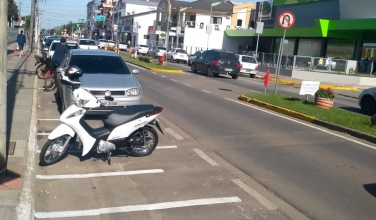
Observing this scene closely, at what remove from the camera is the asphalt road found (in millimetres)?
5914

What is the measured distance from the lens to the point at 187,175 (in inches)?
287

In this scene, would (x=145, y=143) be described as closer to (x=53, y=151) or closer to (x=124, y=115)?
(x=124, y=115)

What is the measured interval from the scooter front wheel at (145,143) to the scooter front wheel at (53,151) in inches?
46.2

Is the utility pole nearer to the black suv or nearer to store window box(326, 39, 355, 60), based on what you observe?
the black suv

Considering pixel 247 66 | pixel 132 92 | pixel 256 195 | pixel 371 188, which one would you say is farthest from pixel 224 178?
pixel 247 66

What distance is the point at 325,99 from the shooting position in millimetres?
14602

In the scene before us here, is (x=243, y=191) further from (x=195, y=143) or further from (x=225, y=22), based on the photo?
(x=225, y=22)

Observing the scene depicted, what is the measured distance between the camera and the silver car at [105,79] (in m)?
10.4

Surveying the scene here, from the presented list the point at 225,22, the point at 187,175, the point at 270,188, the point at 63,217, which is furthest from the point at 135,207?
the point at 225,22

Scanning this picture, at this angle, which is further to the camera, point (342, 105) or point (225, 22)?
point (225, 22)

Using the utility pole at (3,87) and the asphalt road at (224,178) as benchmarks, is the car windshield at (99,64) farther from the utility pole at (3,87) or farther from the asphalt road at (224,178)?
the utility pole at (3,87)

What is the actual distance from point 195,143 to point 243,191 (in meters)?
2.97

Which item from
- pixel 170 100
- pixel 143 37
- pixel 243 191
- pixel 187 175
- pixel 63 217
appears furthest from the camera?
pixel 143 37

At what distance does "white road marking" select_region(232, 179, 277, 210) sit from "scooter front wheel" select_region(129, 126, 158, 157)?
1932 mm
